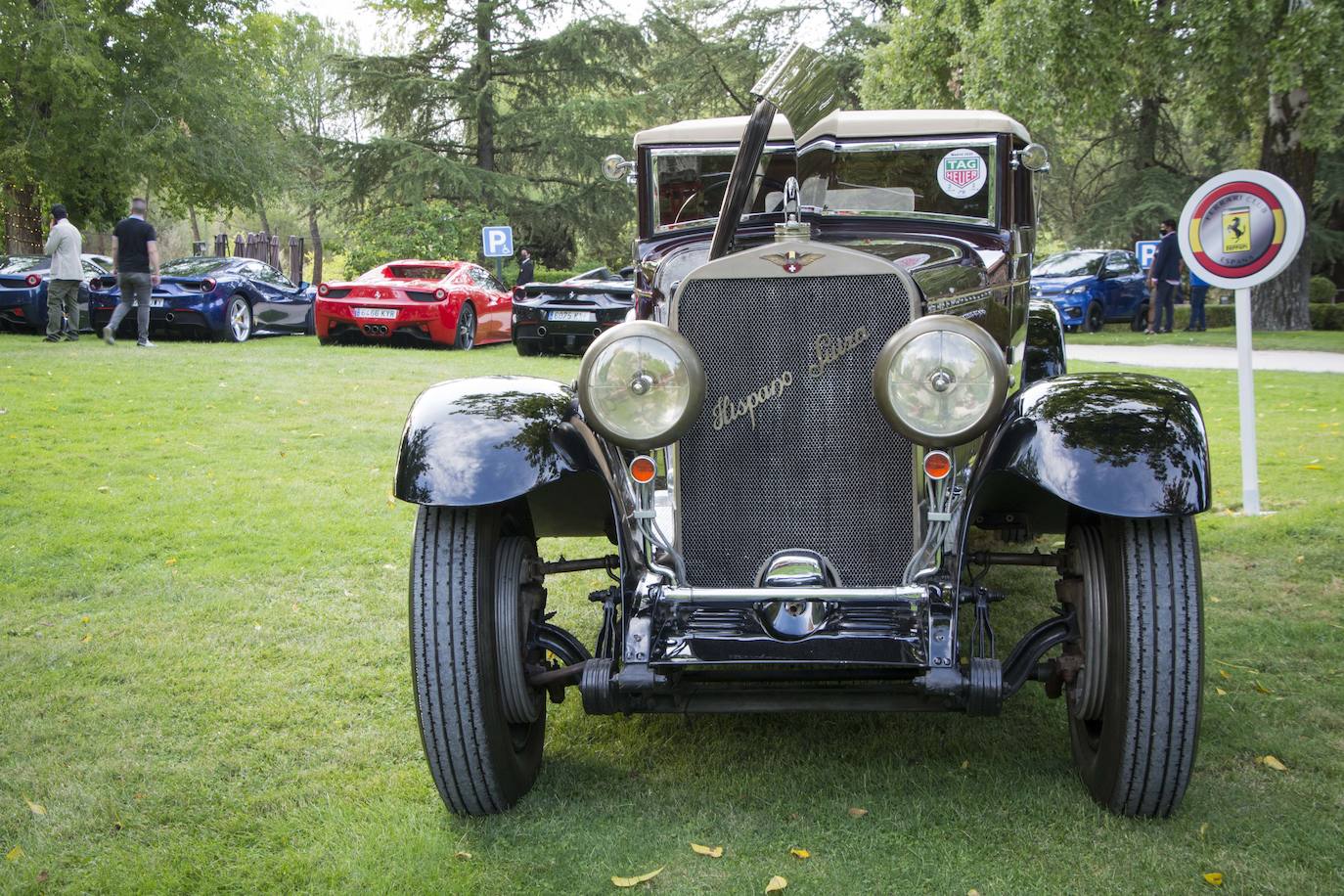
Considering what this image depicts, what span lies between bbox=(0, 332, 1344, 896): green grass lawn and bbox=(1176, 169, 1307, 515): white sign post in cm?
135

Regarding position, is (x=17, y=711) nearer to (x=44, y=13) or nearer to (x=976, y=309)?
(x=976, y=309)

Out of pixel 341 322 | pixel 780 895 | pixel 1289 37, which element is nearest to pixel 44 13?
pixel 341 322

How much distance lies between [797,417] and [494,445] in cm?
85

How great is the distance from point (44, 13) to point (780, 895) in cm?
2218

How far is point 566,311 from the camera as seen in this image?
14648 mm

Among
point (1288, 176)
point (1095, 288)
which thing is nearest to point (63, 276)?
point (1095, 288)

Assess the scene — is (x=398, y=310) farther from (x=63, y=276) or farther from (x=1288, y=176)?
(x=1288, y=176)

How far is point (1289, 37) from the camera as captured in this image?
14164 millimetres

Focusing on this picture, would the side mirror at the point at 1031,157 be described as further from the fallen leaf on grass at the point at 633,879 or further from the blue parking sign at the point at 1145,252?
the blue parking sign at the point at 1145,252

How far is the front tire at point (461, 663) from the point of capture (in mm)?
3025

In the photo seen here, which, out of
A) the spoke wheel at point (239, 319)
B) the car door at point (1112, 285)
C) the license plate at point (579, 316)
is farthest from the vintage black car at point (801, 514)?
the car door at point (1112, 285)

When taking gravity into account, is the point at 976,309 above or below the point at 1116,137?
below

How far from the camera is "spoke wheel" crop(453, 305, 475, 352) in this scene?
1562 cm

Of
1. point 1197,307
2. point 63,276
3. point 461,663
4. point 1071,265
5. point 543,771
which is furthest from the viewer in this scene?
point 1071,265
